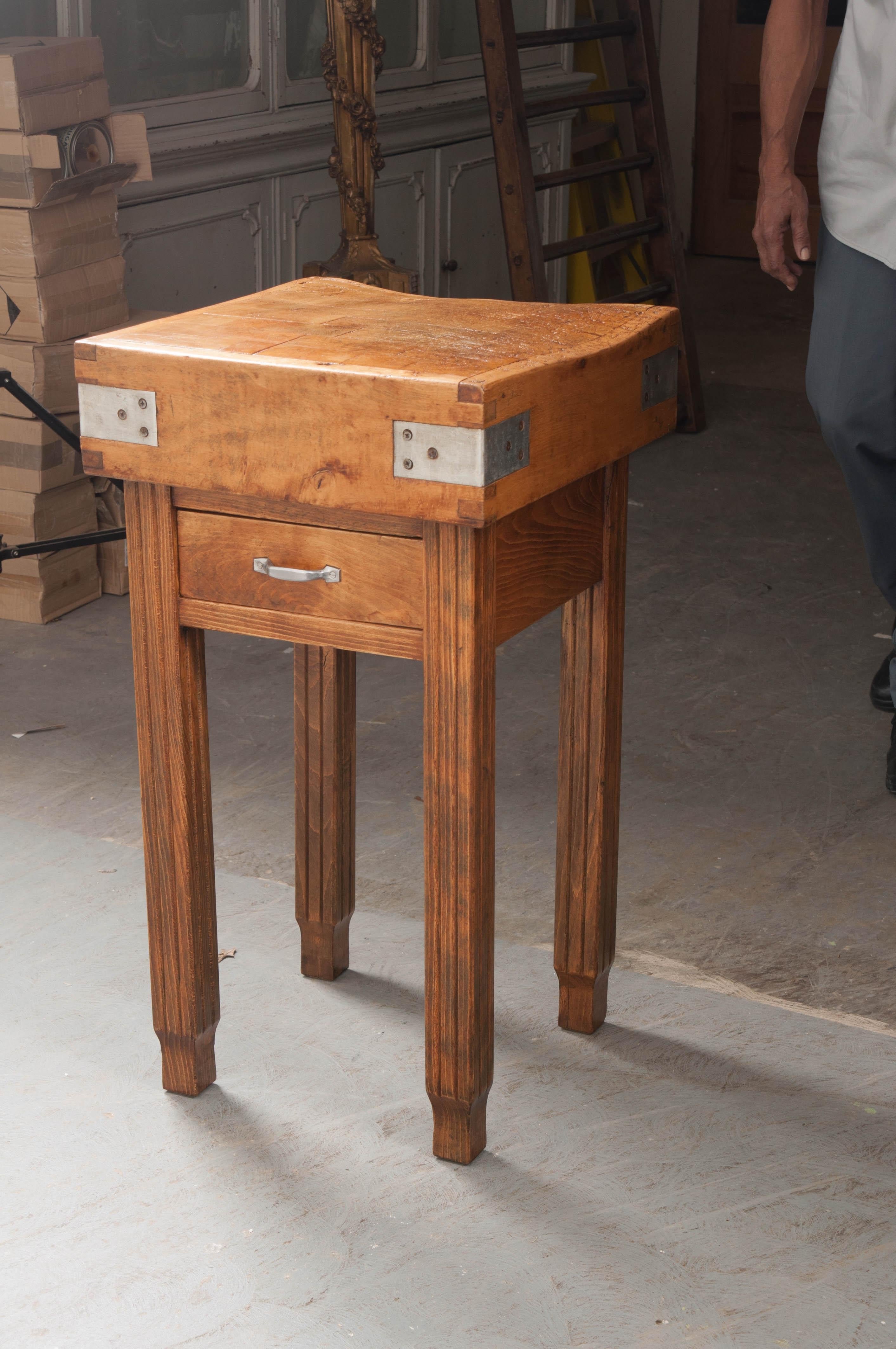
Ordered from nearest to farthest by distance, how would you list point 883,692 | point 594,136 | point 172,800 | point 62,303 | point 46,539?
point 172,800 → point 883,692 → point 62,303 → point 46,539 → point 594,136

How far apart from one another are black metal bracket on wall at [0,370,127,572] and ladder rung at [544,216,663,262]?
1903 mm

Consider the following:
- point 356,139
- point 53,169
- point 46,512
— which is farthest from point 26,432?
point 356,139

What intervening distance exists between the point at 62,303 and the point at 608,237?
211 cm

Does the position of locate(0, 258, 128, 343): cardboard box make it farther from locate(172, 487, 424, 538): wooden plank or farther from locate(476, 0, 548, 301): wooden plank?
locate(172, 487, 424, 538): wooden plank

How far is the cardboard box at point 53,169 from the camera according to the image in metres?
2.98

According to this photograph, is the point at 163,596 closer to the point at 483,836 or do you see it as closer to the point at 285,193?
the point at 483,836

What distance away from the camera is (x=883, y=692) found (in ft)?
9.45

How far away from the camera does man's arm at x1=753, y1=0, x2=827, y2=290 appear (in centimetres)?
235

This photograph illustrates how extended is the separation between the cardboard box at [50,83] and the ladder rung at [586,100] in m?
1.61

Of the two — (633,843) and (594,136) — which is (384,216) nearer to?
(594,136)

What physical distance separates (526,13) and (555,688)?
341 centimetres

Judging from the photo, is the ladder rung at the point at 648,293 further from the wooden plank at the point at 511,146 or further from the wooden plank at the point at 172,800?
the wooden plank at the point at 172,800

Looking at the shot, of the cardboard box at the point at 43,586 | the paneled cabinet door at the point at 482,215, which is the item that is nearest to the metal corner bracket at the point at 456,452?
the cardboard box at the point at 43,586

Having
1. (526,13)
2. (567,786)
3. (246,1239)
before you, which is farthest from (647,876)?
(526,13)
